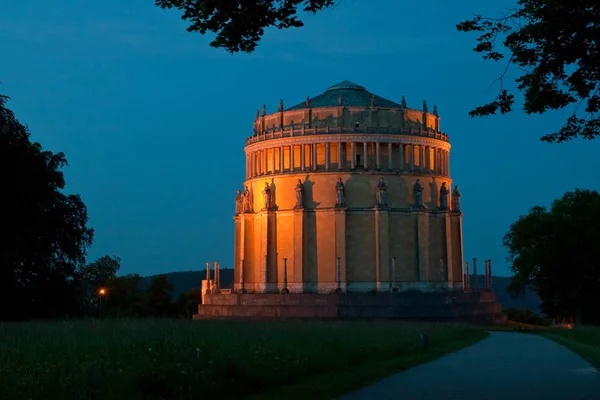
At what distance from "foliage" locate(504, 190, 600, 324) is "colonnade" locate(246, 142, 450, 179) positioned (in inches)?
471

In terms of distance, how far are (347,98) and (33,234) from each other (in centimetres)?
4803

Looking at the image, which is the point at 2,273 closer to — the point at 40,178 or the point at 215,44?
the point at 40,178

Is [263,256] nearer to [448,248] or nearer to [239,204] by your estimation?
[239,204]

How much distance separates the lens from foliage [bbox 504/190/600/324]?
234 feet

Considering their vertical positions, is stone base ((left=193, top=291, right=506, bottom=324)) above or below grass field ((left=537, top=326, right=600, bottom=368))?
above

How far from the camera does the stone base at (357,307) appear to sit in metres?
67.0

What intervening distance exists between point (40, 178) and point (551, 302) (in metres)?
55.6

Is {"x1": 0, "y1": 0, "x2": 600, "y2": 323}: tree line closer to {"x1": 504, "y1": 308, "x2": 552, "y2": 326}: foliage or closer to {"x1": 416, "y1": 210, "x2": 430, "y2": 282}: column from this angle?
{"x1": 416, "y1": 210, "x2": 430, "y2": 282}: column

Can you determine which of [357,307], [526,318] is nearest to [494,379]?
[357,307]

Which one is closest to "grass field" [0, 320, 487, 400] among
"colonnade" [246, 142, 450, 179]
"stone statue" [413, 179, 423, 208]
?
"colonnade" [246, 142, 450, 179]

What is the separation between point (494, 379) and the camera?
2075 cm

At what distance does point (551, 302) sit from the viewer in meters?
79.3

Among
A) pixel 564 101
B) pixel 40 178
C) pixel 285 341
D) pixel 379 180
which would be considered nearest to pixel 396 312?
pixel 379 180

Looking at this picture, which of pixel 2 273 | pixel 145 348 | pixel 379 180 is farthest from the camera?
pixel 379 180
